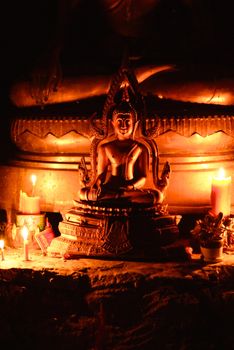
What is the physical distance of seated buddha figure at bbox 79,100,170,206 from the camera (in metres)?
4.82

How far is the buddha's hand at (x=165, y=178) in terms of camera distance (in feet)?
16.1

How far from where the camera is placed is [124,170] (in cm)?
496

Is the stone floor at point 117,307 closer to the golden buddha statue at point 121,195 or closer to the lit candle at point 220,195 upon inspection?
the golden buddha statue at point 121,195

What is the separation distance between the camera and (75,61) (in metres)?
6.19

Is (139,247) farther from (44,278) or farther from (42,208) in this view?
(42,208)

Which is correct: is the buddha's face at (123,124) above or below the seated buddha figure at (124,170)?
above

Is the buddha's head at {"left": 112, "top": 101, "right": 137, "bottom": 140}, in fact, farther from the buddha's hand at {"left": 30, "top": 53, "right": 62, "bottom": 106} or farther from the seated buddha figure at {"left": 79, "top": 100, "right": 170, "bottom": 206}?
the buddha's hand at {"left": 30, "top": 53, "right": 62, "bottom": 106}

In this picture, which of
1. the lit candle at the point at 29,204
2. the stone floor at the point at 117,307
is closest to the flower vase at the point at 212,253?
the stone floor at the point at 117,307

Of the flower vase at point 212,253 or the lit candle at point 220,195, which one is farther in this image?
the lit candle at point 220,195

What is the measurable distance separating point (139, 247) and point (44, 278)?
71 centimetres

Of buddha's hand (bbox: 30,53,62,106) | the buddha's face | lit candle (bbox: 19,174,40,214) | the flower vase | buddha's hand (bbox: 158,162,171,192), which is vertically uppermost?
buddha's hand (bbox: 30,53,62,106)

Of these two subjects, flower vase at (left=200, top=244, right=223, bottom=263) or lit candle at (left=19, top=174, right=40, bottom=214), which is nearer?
flower vase at (left=200, top=244, right=223, bottom=263)

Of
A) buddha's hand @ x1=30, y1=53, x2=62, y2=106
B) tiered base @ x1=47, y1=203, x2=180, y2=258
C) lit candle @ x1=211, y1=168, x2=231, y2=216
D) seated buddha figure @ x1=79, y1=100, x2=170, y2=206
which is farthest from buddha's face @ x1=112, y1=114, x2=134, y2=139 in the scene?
buddha's hand @ x1=30, y1=53, x2=62, y2=106

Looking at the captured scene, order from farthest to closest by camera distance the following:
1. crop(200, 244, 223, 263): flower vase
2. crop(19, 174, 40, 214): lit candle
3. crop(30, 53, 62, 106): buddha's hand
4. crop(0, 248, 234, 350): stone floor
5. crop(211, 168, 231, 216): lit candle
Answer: crop(30, 53, 62, 106): buddha's hand
crop(19, 174, 40, 214): lit candle
crop(211, 168, 231, 216): lit candle
crop(200, 244, 223, 263): flower vase
crop(0, 248, 234, 350): stone floor
